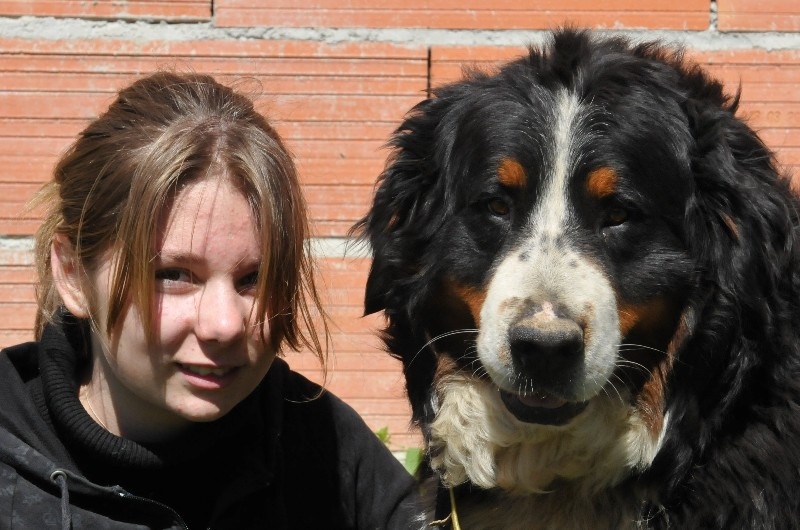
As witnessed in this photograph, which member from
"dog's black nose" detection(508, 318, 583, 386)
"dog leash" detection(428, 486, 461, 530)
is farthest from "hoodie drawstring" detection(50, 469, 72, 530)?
"dog's black nose" detection(508, 318, 583, 386)

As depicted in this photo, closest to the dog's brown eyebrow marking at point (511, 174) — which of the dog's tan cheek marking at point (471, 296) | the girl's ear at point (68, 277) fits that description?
the dog's tan cheek marking at point (471, 296)

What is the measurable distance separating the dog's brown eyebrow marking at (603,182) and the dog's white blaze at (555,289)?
68 millimetres

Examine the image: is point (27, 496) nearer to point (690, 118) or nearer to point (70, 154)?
point (70, 154)

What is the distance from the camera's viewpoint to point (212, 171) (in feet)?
9.37

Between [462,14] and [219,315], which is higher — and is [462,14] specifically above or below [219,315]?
above

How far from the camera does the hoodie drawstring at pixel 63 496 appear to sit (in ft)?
8.60

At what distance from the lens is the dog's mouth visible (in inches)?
111

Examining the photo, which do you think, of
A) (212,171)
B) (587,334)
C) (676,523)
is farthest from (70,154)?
(676,523)

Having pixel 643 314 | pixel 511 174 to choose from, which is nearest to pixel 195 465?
pixel 511 174

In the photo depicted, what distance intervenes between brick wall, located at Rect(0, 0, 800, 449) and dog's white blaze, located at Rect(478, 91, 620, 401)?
148 centimetres

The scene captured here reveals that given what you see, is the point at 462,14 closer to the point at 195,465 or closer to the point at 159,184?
the point at 159,184

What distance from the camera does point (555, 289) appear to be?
267 cm

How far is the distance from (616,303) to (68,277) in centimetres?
139

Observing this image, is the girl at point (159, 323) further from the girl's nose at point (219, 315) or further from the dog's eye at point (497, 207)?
the dog's eye at point (497, 207)
